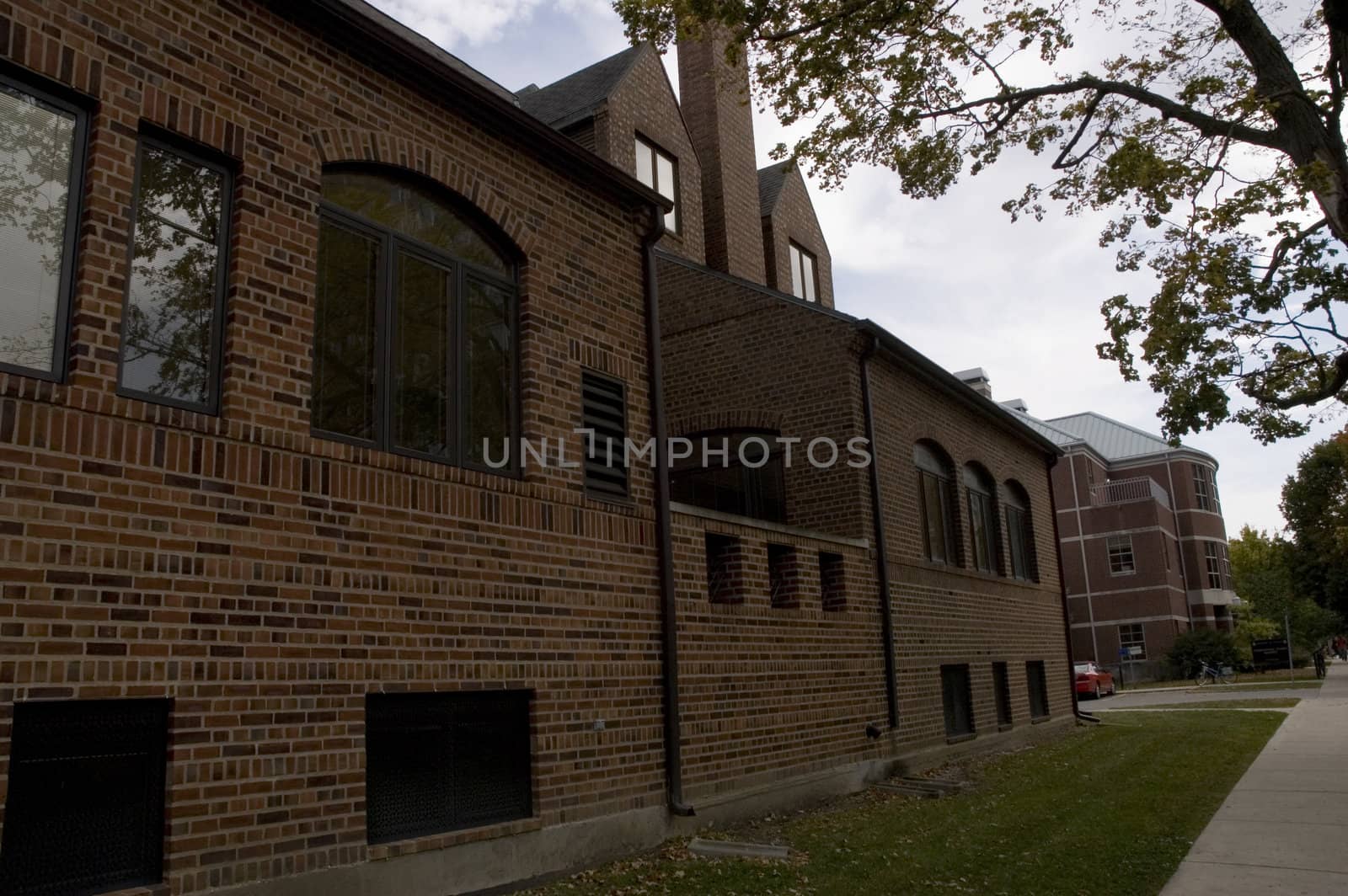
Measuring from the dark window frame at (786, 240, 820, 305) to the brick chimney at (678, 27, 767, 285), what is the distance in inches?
37.3

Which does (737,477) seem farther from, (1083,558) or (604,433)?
(1083,558)

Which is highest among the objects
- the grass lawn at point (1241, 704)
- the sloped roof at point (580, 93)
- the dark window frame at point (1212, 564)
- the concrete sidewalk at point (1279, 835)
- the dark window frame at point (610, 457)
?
the sloped roof at point (580, 93)

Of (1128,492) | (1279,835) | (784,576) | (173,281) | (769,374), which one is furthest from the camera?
(1128,492)

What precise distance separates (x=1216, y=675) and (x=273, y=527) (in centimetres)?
4296

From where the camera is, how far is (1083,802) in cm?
995

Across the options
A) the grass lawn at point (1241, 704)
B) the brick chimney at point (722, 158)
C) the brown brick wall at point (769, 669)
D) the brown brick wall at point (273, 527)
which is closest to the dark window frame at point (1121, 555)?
the grass lawn at point (1241, 704)

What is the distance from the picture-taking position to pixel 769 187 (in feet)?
66.9

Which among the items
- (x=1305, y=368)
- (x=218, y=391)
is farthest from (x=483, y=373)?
(x=1305, y=368)

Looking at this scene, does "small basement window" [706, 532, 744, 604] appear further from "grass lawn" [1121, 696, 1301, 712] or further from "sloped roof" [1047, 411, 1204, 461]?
"sloped roof" [1047, 411, 1204, 461]

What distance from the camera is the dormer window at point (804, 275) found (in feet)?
66.1

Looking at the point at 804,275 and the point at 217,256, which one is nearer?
the point at 217,256

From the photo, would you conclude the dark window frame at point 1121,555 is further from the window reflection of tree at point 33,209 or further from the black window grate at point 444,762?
the window reflection of tree at point 33,209

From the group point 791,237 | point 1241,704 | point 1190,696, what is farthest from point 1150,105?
point 1190,696

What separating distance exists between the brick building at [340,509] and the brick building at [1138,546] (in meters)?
41.4
